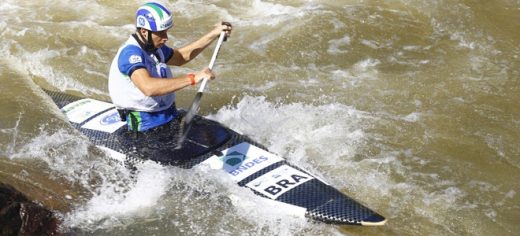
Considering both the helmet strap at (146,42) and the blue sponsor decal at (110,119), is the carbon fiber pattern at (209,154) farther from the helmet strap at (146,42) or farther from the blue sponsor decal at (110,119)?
the helmet strap at (146,42)

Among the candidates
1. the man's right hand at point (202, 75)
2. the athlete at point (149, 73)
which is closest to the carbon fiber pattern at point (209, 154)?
the athlete at point (149, 73)

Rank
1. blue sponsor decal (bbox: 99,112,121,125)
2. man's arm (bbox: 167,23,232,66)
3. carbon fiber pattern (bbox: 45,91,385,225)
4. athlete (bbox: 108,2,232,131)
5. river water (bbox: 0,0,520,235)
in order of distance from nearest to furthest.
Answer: athlete (bbox: 108,2,232,131), carbon fiber pattern (bbox: 45,91,385,225), river water (bbox: 0,0,520,235), man's arm (bbox: 167,23,232,66), blue sponsor decal (bbox: 99,112,121,125)

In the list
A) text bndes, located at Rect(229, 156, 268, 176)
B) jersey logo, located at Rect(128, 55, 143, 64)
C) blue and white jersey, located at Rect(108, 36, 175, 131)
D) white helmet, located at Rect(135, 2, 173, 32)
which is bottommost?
text bndes, located at Rect(229, 156, 268, 176)

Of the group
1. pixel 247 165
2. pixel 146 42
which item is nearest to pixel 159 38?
pixel 146 42

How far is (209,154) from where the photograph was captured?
5723mm

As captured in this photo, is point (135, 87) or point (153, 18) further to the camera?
point (135, 87)

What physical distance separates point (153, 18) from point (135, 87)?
25.7 inches

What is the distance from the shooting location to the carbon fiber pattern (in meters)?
5.16

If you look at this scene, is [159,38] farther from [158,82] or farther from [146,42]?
[158,82]

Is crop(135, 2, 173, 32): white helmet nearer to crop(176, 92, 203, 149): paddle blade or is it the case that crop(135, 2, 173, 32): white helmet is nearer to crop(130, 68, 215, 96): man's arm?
crop(130, 68, 215, 96): man's arm

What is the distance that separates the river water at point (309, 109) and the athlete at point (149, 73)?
1.79 feet

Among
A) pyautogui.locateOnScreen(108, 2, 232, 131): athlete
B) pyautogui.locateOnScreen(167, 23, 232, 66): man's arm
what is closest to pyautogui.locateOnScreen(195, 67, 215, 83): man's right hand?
pyautogui.locateOnScreen(108, 2, 232, 131): athlete

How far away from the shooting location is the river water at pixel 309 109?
5.53m

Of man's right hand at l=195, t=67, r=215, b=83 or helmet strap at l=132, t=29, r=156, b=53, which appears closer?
man's right hand at l=195, t=67, r=215, b=83
